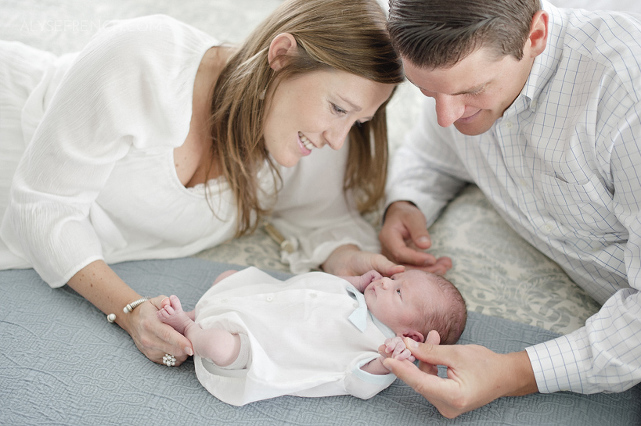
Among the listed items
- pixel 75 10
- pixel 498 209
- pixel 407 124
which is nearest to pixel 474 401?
Result: pixel 498 209

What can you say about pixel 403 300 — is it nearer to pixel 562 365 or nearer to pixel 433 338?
pixel 433 338

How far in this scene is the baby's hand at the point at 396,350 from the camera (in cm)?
128

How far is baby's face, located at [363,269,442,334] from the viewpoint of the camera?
1.41 meters

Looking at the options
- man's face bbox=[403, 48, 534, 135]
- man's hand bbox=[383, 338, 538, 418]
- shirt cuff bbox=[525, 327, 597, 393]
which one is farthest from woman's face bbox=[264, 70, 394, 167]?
shirt cuff bbox=[525, 327, 597, 393]

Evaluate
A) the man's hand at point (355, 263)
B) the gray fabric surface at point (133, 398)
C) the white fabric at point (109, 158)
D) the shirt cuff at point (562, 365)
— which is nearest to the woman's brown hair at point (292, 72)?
the white fabric at point (109, 158)

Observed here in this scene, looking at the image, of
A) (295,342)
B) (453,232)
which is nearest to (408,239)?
(453,232)

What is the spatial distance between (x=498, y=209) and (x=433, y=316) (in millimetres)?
599

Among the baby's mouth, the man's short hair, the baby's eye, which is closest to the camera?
the man's short hair

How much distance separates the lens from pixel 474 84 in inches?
51.3

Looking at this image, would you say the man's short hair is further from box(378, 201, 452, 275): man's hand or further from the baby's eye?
box(378, 201, 452, 275): man's hand

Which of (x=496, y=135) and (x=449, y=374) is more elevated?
(x=496, y=135)

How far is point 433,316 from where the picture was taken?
1.41 meters

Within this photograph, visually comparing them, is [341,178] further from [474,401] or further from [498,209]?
[474,401]

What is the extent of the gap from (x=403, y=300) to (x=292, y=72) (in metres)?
0.66
